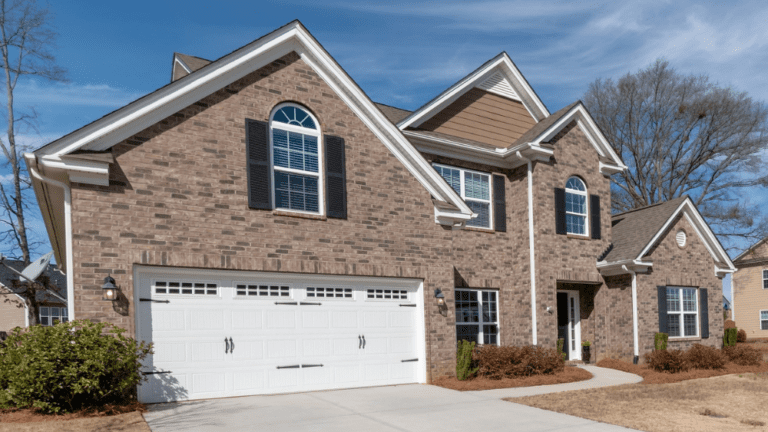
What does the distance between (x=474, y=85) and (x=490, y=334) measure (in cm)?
729

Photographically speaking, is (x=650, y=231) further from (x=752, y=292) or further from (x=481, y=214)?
(x=752, y=292)

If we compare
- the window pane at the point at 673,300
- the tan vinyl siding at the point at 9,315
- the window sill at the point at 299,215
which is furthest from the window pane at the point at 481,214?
the tan vinyl siding at the point at 9,315

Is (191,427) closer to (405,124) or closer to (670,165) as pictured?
(405,124)

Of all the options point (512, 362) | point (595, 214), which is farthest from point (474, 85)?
point (512, 362)

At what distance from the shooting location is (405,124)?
1591cm

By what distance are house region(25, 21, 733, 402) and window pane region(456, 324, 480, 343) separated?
0.07 meters

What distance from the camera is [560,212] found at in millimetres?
17531

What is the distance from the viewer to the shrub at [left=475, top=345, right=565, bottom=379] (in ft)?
46.6

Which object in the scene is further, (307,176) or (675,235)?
(675,235)

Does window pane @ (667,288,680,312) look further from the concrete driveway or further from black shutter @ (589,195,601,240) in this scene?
the concrete driveway

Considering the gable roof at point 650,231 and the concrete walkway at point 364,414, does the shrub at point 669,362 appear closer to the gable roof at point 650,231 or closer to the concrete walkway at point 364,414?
the gable roof at point 650,231

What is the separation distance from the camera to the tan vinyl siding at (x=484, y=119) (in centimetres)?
1734

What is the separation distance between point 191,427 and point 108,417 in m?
1.35

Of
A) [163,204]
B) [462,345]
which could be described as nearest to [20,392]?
[163,204]
